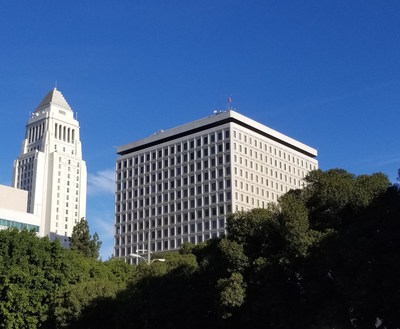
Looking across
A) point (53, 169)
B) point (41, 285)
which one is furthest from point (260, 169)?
point (41, 285)

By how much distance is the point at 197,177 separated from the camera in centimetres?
12606

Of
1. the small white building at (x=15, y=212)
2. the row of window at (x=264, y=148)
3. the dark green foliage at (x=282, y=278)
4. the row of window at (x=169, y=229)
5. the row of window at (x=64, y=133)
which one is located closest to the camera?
the dark green foliage at (x=282, y=278)

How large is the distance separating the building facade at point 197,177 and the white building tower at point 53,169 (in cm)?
2394

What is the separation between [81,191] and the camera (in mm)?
160250

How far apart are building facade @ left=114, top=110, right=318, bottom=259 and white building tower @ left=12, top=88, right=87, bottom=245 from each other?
23942mm

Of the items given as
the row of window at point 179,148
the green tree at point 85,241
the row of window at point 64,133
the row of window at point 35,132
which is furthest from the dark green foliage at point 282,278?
the row of window at point 35,132

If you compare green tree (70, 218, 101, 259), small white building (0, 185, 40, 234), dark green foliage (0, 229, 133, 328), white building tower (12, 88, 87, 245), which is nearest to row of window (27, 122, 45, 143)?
white building tower (12, 88, 87, 245)

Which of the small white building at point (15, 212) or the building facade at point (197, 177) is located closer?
the small white building at point (15, 212)

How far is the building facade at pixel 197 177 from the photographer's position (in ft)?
399

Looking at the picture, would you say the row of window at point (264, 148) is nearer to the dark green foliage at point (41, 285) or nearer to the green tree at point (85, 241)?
the green tree at point (85, 241)

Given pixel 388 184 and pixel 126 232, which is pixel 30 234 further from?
pixel 126 232

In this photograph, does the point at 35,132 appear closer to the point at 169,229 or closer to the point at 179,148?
the point at 179,148

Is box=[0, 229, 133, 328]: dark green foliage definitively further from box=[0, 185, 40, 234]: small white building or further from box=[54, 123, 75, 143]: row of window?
box=[54, 123, 75, 143]: row of window

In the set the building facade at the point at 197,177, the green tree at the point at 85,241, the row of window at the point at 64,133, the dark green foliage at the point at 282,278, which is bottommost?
the dark green foliage at the point at 282,278
